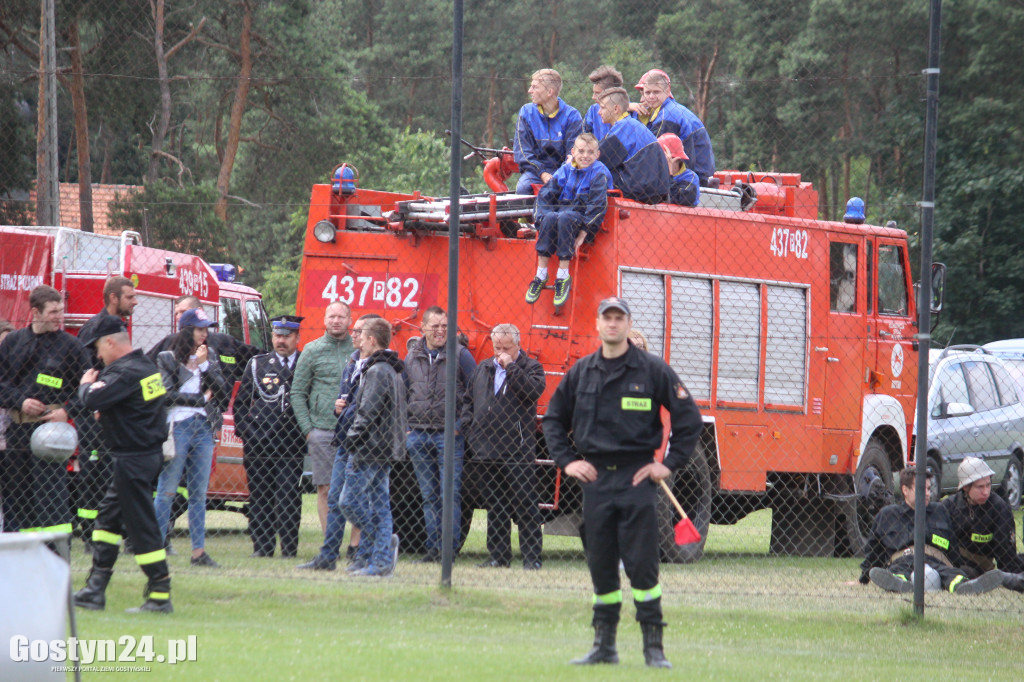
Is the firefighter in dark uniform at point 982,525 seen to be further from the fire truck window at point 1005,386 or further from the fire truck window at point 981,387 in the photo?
the fire truck window at point 1005,386

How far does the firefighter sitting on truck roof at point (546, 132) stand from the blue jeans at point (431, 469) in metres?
2.33

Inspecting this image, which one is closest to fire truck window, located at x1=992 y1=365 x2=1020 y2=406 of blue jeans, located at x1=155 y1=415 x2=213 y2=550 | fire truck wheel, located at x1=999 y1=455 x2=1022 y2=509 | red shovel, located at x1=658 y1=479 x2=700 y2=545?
fire truck wheel, located at x1=999 y1=455 x2=1022 y2=509

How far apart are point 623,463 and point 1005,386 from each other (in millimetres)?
11585

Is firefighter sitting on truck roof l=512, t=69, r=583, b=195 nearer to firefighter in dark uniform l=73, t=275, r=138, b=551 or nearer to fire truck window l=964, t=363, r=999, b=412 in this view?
firefighter in dark uniform l=73, t=275, r=138, b=551

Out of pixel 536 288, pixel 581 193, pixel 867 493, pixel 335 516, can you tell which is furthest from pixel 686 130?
pixel 335 516

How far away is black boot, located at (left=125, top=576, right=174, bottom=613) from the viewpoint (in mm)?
7691

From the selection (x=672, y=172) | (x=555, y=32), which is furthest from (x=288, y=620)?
(x=555, y=32)

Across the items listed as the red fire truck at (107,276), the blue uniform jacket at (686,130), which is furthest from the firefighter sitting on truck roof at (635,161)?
the red fire truck at (107,276)

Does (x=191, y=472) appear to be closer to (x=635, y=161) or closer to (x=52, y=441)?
(x=52, y=441)

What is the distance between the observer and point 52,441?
337 inches

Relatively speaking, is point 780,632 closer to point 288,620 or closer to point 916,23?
point 288,620

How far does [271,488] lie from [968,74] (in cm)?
2323

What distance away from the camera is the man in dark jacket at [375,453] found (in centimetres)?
946

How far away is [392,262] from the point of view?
11.0 metres
